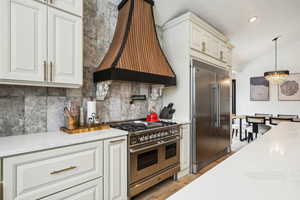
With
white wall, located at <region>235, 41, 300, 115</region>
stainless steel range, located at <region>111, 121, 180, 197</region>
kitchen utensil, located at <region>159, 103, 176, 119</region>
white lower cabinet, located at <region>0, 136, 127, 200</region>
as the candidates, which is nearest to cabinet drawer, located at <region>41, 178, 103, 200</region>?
white lower cabinet, located at <region>0, 136, 127, 200</region>

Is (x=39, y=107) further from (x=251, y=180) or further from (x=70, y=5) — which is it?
(x=251, y=180)

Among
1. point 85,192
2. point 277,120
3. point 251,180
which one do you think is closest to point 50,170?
point 85,192

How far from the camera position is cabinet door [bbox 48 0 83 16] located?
147 cm

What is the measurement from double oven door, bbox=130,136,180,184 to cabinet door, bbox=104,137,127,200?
116mm

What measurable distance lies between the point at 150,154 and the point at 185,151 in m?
0.84

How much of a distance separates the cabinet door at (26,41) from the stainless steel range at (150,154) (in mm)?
1100

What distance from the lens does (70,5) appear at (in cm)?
157

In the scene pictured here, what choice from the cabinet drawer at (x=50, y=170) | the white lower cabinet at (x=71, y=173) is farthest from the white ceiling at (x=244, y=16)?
the cabinet drawer at (x=50, y=170)

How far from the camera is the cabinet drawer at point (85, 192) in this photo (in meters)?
1.27

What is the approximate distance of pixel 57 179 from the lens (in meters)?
1.25

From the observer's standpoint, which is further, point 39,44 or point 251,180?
point 39,44

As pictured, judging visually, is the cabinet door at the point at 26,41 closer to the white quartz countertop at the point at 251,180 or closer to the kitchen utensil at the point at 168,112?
the white quartz countertop at the point at 251,180

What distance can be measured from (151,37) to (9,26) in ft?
5.67

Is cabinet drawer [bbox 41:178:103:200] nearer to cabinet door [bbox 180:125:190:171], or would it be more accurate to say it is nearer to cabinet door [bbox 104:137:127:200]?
cabinet door [bbox 104:137:127:200]
